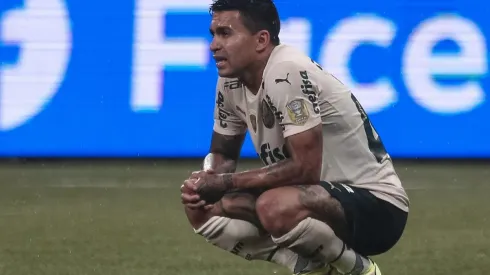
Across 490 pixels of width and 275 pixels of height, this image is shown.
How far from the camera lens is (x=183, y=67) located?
24.9ft

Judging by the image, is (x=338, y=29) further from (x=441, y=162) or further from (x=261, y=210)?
(x=261, y=210)

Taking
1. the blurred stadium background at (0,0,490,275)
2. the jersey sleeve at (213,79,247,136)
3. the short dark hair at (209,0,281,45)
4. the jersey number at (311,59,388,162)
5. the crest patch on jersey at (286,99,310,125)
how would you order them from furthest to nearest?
the blurred stadium background at (0,0,490,275) → the jersey sleeve at (213,79,247,136) → the jersey number at (311,59,388,162) → the short dark hair at (209,0,281,45) → the crest patch on jersey at (286,99,310,125)

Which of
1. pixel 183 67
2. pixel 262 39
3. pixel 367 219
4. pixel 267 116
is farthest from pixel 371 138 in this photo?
pixel 183 67

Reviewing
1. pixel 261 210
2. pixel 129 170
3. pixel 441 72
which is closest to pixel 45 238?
pixel 261 210

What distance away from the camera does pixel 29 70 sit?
762 centimetres

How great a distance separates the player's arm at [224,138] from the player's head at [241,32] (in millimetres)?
311

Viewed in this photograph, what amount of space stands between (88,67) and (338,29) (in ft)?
6.45

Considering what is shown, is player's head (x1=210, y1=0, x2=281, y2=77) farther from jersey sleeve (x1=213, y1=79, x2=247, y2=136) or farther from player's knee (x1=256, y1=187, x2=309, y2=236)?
player's knee (x1=256, y1=187, x2=309, y2=236)

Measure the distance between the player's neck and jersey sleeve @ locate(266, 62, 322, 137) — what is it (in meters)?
0.14

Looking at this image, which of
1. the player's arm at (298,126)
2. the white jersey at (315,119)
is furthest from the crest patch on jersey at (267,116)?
the player's arm at (298,126)

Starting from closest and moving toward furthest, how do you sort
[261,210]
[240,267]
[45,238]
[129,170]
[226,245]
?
[261,210]
[226,245]
[240,267]
[45,238]
[129,170]

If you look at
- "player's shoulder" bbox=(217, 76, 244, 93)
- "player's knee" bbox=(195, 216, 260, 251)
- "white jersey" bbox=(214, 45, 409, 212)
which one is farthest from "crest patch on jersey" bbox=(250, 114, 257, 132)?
"player's knee" bbox=(195, 216, 260, 251)

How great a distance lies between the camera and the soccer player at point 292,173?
3.21 meters

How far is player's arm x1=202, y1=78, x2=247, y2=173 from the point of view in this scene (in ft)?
12.1
